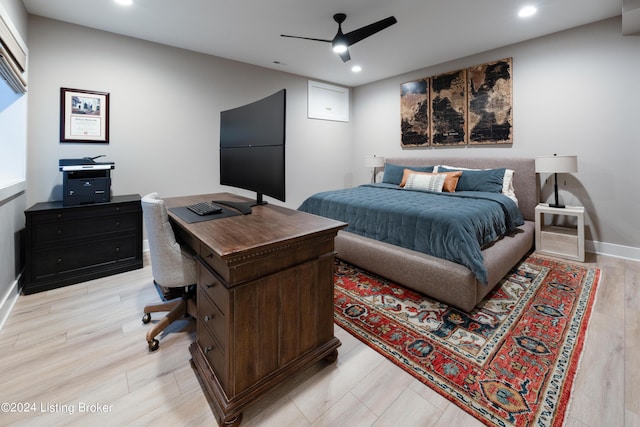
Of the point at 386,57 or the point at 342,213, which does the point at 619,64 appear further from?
the point at 342,213

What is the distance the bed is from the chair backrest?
1593 mm

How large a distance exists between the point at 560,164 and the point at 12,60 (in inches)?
197

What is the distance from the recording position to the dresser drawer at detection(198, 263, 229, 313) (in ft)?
3.93

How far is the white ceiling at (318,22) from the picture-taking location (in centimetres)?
268

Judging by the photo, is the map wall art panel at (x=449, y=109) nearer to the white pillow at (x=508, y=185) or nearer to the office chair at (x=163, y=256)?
the white pillow at (x=508, y=185)

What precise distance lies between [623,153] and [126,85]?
555cm

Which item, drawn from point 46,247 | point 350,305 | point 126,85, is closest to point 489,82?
point 350,305

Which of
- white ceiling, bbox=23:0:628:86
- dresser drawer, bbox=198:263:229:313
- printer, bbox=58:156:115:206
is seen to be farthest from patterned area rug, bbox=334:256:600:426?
white ceiling, bbox=23:0:628:86

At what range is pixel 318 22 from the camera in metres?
3.01

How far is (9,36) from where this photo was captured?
79.6 inches

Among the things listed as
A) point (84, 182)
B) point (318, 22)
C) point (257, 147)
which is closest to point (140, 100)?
point (84, 182)

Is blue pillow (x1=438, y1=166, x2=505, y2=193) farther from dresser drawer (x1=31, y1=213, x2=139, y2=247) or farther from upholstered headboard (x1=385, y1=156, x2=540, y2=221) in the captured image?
dresser drawer (x1=31, y1=213, x2=139, y2=247)

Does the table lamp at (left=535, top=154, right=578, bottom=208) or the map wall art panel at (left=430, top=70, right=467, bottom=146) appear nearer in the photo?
the table lamp at (left=535, top=154, right=578, bottom=208)

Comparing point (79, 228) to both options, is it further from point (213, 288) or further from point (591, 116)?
point (591, 116)
